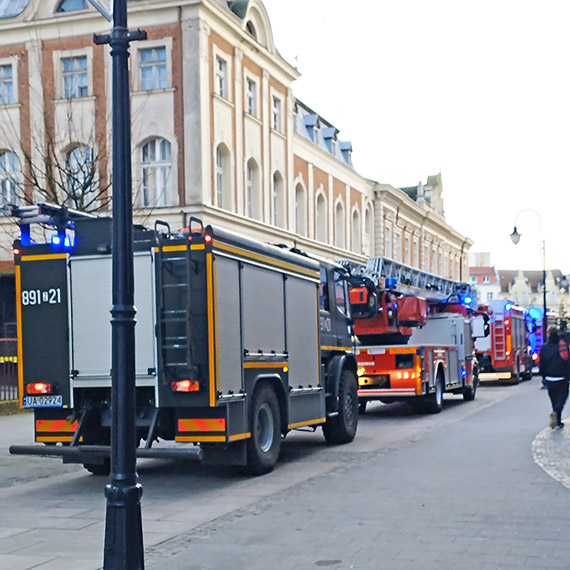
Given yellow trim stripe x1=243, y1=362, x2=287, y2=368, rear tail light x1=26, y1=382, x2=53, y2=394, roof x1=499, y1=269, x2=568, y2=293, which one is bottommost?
rear tail light x1=26, y1=382, x2=53, y2=394

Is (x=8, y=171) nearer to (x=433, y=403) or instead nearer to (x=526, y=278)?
(x=433, y=403)

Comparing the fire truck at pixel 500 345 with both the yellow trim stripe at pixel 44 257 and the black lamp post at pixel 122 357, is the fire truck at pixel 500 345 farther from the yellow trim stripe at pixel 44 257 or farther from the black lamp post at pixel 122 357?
the black lamp post at pixel 122 357

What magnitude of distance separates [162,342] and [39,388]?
1691 millimetres

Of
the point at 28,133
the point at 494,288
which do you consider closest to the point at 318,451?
the point at 28,133

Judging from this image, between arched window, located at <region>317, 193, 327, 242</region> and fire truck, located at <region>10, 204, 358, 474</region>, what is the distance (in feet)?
110

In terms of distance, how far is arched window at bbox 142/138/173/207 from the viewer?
3381cm

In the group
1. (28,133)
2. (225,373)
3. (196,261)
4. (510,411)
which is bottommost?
(510,411)

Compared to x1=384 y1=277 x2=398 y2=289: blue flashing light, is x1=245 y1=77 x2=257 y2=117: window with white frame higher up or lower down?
higher up

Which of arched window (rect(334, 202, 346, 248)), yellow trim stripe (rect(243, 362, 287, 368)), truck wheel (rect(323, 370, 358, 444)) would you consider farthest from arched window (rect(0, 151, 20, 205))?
yellow trim stripe (rect(243, 362, 287, 368))

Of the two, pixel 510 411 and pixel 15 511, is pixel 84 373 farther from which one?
pixel 510 411

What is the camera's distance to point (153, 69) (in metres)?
34.3

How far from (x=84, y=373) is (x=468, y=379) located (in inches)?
621

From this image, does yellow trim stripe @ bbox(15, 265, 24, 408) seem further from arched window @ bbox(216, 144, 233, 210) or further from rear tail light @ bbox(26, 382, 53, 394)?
Answer: arched window @ bbox(216, 144, 233, 210)

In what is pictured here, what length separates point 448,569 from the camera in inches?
270
